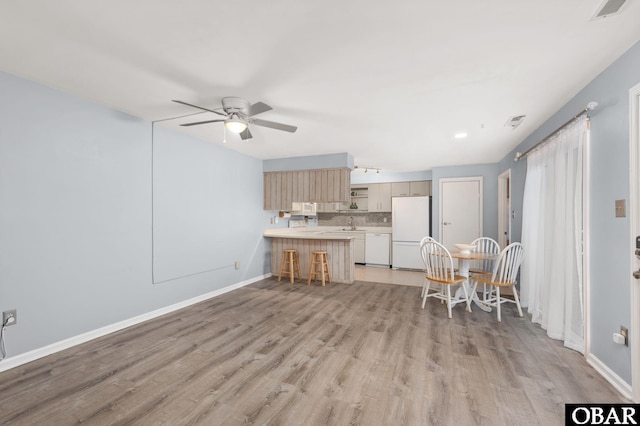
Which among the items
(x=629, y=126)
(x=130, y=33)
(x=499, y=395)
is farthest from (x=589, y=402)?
(x=130, y=33)

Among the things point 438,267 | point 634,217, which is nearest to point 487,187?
point 438,267

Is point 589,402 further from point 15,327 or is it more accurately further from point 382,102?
point 15,327

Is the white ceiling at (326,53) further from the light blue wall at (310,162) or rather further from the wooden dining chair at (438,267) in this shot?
the light blue wall at (310,162)

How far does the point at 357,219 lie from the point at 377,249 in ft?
4.07

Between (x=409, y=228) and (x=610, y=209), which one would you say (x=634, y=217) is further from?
(x=409, y=228)

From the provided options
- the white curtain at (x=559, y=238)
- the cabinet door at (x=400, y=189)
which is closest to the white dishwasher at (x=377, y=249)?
the cabinet door at (x=400, y=189)

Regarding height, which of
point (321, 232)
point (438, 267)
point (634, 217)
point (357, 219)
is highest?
point (634, 217)

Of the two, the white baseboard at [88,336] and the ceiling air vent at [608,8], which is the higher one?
the ceiling air vent at [608,8]

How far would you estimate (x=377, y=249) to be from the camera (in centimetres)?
691

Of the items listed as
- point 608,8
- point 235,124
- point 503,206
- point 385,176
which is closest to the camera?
point 608,8

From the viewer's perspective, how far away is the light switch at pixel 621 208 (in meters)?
1.88

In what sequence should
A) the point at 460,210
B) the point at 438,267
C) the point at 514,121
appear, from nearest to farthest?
1. the point at 514,121
2. the point at 438,267
3. the point at 460,210

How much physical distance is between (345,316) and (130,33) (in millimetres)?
3309

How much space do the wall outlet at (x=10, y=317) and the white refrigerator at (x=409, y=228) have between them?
19.9 feet
